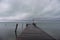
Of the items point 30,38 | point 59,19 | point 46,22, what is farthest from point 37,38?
point 46,22

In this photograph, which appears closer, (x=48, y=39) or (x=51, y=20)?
(x=48, y=39)

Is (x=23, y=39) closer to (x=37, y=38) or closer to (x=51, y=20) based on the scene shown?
(x=37, y=38)

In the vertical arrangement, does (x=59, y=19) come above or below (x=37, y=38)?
above

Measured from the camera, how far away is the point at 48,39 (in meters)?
5.89

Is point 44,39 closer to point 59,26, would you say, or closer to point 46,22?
point 59,26

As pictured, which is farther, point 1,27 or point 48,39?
point 1,27

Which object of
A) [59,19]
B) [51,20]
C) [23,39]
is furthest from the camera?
[51,20]

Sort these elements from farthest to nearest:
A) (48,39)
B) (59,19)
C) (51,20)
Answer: (51,20)
(59,19)
(48,39)

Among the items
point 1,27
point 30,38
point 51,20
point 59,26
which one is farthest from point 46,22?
point 30,38

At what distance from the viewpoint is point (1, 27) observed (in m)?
12.4

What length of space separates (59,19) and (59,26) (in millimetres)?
555

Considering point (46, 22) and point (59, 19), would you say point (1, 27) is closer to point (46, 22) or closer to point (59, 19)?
A: point (59, 19)

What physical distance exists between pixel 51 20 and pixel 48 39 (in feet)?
37.9

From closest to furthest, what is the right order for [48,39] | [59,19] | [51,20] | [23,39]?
[48,39], [23,39], [59,19], [51,20]
